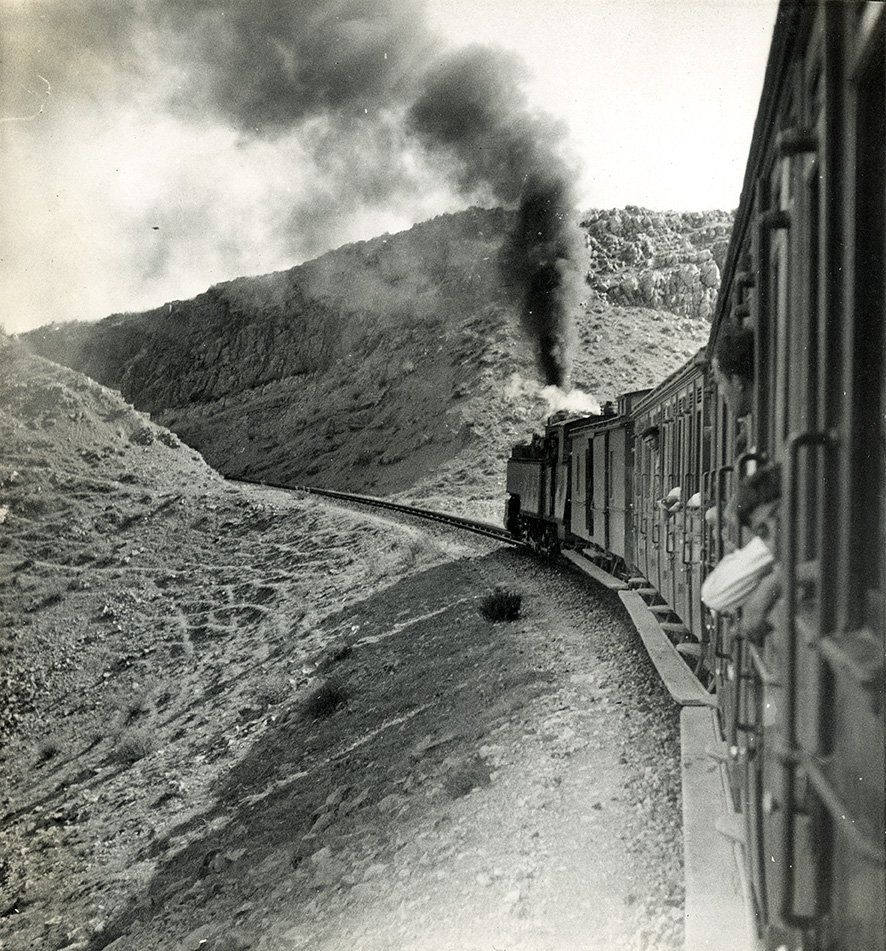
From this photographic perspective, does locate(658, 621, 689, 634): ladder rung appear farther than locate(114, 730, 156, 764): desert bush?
No

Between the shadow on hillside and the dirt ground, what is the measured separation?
1.6 inches

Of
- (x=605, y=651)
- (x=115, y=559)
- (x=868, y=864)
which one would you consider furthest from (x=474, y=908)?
(x=115, y=559)

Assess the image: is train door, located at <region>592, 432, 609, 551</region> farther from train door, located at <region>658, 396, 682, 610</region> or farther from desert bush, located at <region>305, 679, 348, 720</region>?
desert bush, located at <region>305, 679, 348, 720</region>

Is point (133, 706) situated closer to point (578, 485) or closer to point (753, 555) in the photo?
point (578, 485)

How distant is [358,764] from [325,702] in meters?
2.43

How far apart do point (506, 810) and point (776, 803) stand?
4.20 m

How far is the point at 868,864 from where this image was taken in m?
1.94

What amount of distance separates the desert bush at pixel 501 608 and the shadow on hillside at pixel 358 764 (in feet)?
0.63

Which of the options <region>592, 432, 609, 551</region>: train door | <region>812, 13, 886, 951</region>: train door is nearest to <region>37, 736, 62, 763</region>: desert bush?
<region>592, 432, 609, 551</region>: train door

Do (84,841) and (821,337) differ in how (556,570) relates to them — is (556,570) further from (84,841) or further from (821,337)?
(821,337)

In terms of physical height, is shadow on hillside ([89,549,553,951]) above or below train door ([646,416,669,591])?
below

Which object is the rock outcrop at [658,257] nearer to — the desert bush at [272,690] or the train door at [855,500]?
the desert bush at [272,690]

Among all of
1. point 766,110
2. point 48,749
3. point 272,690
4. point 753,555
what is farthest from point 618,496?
point 48,749

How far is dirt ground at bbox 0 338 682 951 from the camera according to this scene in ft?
19.1
